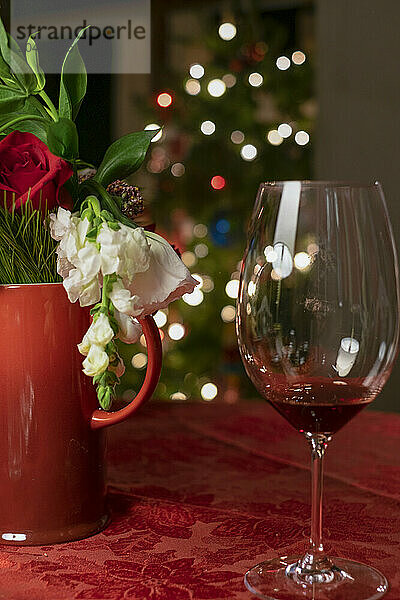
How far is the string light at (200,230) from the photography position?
2.95 meters

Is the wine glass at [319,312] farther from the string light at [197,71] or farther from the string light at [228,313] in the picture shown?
the string light at [197,71]

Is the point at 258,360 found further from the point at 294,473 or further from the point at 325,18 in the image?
the point at 325,18

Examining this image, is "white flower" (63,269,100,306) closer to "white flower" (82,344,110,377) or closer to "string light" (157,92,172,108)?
"white flower" (82,344,110,377)

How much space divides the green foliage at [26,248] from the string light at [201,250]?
2.21 meters

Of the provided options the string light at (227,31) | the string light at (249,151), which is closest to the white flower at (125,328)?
the string light at (249,151)

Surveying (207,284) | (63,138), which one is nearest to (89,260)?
(63,138)

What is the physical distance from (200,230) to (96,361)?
2434mm

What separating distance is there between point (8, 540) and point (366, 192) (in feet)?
1.28

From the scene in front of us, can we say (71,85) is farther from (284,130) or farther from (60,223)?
(284,130)

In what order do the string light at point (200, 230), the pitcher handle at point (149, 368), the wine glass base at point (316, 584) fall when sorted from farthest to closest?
the string light at point (200, 230) < the pitcher handle at point (149, 368) < the wine glass base at point (316, 584)

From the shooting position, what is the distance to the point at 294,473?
2.81 feet

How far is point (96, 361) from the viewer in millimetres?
553
